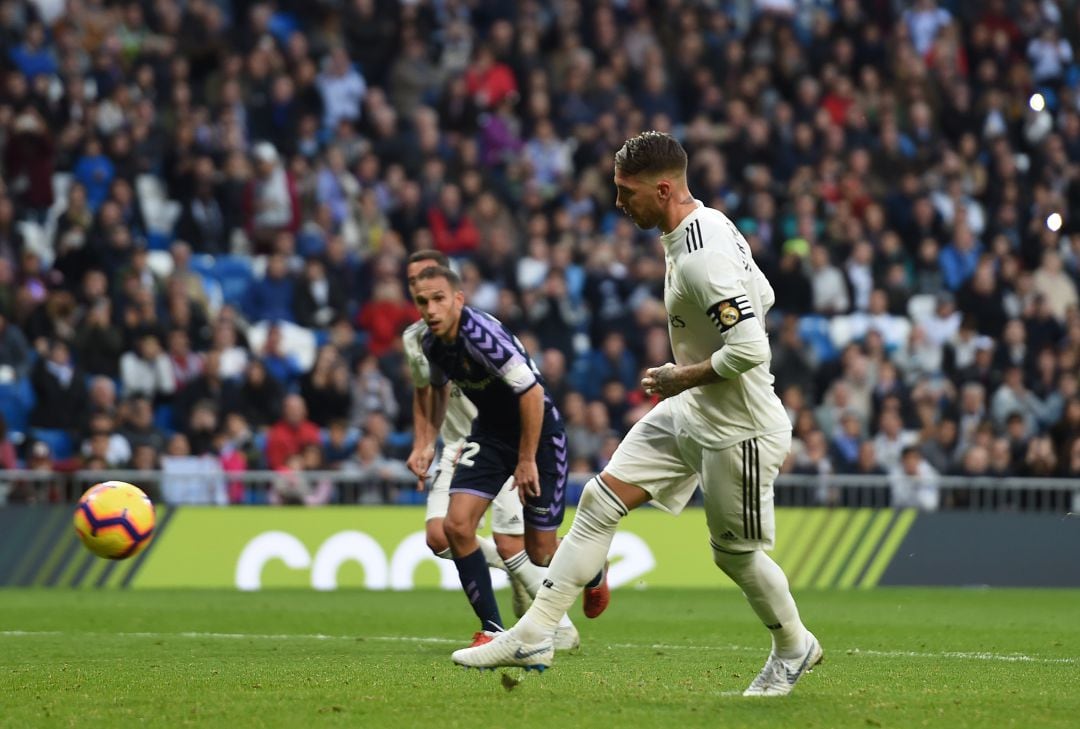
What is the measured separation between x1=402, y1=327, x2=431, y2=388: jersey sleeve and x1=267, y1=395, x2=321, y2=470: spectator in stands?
7540 mm

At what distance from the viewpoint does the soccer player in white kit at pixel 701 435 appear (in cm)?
764

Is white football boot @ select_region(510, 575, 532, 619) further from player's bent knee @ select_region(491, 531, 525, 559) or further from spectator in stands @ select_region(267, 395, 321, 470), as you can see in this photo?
spectator in stands @ select_region(267, 395, 321, 470)

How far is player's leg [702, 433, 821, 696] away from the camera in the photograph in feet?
25.7

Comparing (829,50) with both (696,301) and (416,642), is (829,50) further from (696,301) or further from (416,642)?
(696,301)

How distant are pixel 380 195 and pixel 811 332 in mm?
5532

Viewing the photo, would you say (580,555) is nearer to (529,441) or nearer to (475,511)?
(529,441)

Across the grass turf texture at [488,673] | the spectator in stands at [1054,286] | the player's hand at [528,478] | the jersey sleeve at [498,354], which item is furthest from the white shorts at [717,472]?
the spectator in stands at [1054,286]

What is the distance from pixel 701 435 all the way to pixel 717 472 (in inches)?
7.1

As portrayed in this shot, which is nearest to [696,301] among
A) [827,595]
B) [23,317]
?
[827,595]

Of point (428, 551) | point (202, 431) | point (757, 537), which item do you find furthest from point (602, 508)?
point (202, 431)

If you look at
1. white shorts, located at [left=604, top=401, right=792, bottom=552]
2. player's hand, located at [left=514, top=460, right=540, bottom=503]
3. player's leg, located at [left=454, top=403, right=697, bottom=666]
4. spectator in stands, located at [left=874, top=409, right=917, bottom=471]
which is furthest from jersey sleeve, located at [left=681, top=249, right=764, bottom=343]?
spectator in stands, located at [left=874, top=409, right=917, bottom=471]

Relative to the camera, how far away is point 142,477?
1758cm

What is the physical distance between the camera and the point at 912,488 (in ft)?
63.7

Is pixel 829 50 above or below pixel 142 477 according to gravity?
above
